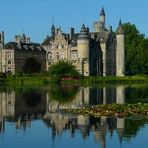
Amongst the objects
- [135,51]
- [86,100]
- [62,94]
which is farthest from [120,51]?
[86,100]

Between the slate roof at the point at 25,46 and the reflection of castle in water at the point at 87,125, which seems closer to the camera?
the reflection of castle in water at the point at 87,125

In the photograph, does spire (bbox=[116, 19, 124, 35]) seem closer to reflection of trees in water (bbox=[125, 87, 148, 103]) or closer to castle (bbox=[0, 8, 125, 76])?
castle (bbox=[0, 8, 125, 76])

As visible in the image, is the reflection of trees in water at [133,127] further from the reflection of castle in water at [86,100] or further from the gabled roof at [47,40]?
the gabled roof at [47,40]

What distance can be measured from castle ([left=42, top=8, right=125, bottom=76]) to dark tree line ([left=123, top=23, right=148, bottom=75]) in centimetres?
264

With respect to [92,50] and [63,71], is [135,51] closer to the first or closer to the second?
[92,50]

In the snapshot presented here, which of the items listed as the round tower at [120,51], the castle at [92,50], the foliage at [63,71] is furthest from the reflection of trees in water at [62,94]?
the round tower at [120,51]

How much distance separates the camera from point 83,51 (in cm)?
9781

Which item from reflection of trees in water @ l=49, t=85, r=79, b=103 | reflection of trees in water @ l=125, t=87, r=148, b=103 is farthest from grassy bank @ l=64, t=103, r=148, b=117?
reflection of trees in water @ l=49, t=85, r=79, b=103

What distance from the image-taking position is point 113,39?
107 meters

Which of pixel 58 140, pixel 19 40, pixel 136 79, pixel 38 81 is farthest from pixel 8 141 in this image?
pixel 19 40

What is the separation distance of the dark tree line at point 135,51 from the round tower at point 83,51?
1081cm

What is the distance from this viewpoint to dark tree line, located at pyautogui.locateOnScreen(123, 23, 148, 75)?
327 feet

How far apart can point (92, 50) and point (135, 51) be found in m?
9.35

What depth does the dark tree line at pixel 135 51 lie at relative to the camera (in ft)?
327
